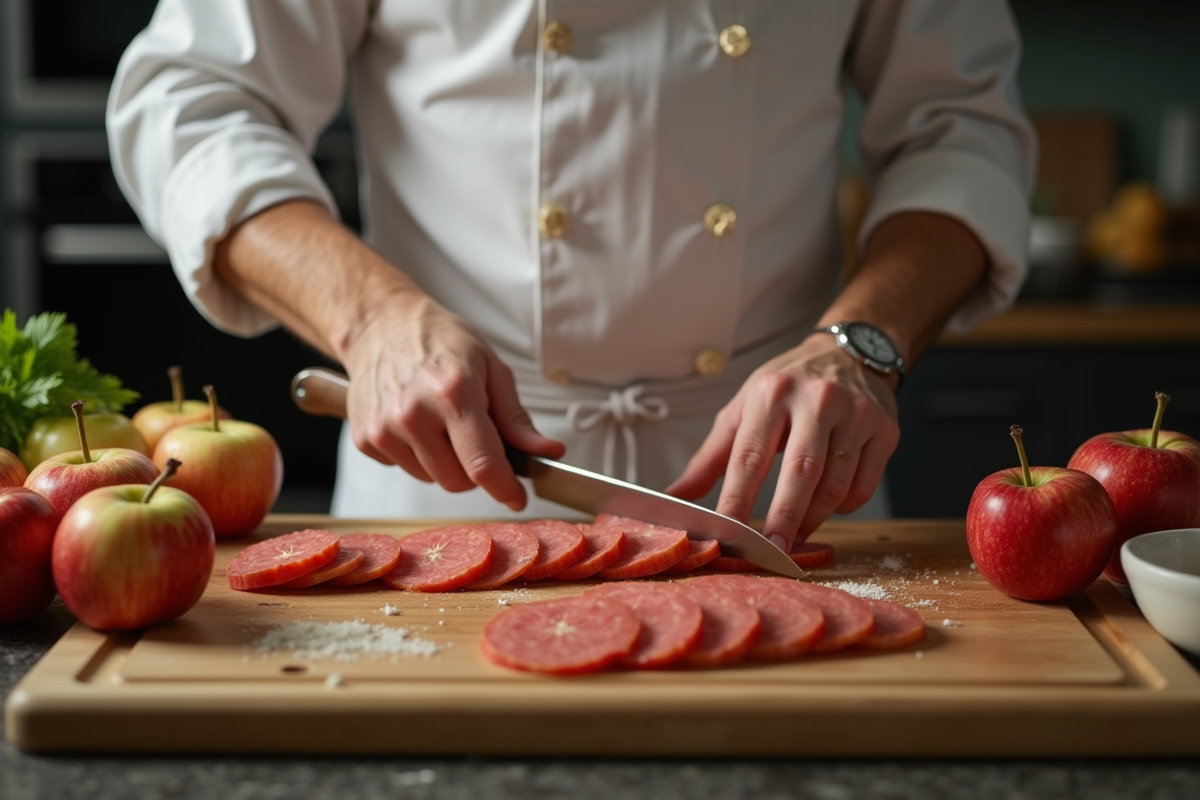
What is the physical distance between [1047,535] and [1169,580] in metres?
0.12

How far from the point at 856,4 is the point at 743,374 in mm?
505

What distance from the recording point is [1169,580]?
3.22 ft

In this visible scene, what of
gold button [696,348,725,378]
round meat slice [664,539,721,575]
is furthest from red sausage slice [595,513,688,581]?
gold button [696,348,725,378]

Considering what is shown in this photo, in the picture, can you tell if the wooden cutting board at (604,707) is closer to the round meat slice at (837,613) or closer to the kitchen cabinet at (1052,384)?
the round meat slice at (837,613)

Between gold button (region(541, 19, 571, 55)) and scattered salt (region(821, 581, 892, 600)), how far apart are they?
727mm

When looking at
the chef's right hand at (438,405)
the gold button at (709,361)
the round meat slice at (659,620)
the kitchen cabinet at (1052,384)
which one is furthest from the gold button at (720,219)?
the kitchen cabinet at (1052,384)

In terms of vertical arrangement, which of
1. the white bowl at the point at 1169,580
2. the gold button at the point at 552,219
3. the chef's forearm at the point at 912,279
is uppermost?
the gold button at the point at 552,219

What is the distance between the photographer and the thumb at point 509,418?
1.29m

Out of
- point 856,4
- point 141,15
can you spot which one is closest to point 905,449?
point 856,4

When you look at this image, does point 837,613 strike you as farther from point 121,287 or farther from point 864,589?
point 121,287

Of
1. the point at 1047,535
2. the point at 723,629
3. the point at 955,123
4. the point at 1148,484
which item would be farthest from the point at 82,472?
the point at 955,123

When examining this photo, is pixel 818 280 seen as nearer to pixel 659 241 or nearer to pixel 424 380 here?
pixel 659 241

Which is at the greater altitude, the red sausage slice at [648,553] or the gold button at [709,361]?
the gold button at [709,361]

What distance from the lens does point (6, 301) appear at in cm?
302
